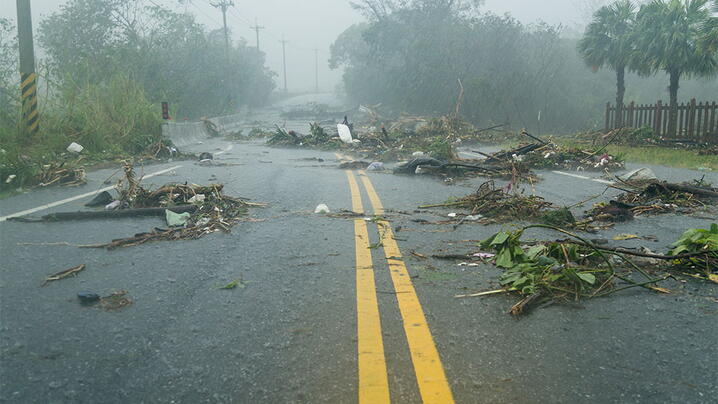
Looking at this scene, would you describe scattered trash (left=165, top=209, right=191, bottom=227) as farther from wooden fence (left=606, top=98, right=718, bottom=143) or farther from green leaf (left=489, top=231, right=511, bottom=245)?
wooden fence (left=606, top=98, right=718, bottom=143)

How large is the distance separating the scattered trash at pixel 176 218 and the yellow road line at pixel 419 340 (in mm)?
2570

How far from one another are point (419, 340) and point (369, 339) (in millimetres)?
288

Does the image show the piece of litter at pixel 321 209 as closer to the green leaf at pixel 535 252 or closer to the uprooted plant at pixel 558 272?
the uprooted plant at pixel 558 272

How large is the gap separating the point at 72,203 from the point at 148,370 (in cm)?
595

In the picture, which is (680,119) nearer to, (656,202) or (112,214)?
(656,202)

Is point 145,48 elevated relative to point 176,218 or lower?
elevated

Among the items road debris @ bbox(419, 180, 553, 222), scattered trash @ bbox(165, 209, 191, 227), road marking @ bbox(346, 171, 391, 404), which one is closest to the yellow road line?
road marking @ bbox(346, 171, 391, 404)

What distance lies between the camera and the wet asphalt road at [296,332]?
2662 millimetres

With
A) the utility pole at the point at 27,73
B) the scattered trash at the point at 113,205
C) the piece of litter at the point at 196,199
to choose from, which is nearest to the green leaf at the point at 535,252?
the piece of litter at the point at 196,199

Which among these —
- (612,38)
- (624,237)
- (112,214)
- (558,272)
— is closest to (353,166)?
(112,214)

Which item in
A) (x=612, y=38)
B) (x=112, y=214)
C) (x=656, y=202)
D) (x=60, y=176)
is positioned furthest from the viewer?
(x=612, y=38)

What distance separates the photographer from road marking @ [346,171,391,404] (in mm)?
2627

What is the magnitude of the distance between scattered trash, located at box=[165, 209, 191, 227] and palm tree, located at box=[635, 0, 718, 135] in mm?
23524

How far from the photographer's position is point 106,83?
2452 cm
